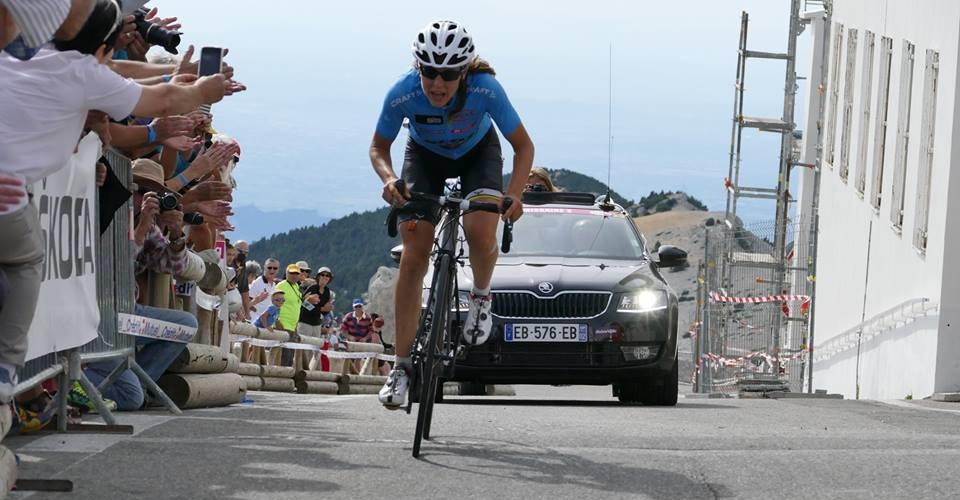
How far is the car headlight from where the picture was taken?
14.6 metres

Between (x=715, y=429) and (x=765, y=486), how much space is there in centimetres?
362

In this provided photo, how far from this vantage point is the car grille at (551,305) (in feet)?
47.8

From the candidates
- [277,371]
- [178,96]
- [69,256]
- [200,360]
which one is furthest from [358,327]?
[178,96]

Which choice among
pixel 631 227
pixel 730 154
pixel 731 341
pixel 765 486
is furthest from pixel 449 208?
pixel 730 154

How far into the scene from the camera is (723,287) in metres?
31.7

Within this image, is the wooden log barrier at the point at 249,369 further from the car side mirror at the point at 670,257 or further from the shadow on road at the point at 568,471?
the shadow on road at the point at 568,471

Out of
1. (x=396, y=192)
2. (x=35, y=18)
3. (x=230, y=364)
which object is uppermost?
(x=35, y=18)

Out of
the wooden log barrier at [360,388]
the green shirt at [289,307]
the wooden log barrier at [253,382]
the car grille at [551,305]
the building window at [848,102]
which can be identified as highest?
the building window at [848,102]

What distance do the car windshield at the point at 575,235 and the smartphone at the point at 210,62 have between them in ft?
23.5

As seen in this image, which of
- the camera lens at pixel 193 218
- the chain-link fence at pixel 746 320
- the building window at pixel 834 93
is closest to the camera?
the camera lens at pixel 193 218

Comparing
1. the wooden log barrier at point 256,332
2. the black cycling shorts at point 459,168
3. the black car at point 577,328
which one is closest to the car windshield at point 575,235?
the black car at point 577,328

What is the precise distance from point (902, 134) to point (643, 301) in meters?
13.4

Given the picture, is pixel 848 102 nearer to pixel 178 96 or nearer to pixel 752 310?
pixel 752 310

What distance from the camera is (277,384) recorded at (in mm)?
21906
